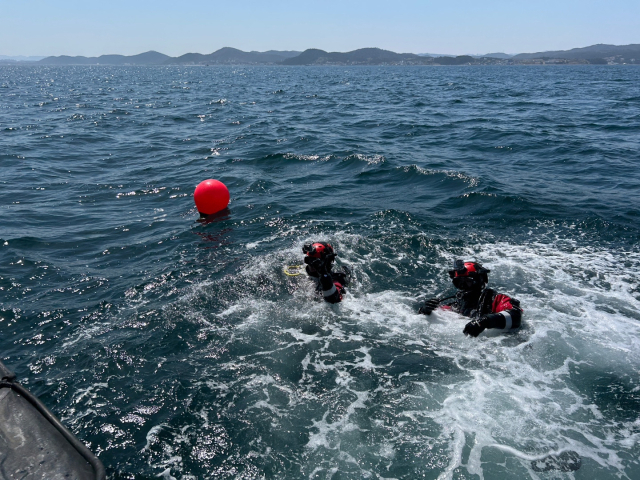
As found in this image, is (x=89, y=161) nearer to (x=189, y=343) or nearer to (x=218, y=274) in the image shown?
(x=218, y=274)

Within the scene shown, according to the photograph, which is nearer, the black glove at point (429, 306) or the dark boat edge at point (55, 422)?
the dark boat edge at point (55, 422)

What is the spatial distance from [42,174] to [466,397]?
1876 centimetres

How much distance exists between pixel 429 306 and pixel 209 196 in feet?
25.4

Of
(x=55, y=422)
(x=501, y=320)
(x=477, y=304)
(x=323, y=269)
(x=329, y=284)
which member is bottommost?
(x=477, y=304)

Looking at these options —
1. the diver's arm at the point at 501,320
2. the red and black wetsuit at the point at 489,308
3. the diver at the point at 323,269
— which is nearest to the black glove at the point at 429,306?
the red and black wetsuit at the point at 489,308

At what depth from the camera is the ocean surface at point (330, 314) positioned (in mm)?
5645

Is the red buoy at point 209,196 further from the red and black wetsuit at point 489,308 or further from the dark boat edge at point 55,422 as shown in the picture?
the dark boat edge at point 55,422

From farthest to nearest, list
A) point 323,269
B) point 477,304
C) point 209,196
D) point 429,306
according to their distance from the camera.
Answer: point 209,196 → point 323,269 → point 477,304 → point 429,306

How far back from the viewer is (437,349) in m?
7.57

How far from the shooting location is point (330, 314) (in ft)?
28.4

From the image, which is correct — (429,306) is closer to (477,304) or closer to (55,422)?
(477,304)

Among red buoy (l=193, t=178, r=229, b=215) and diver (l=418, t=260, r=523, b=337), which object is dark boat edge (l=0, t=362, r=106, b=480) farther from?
red buoy (l=193, t=178, r=229, b=215)

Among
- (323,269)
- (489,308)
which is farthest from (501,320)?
(323,269)

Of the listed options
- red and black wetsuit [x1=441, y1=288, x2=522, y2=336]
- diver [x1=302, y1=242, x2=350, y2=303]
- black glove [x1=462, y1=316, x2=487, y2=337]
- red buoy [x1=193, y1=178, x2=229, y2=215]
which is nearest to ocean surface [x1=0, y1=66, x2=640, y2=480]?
black glove [x1=462, y1=316, x2=487, y2=337]
